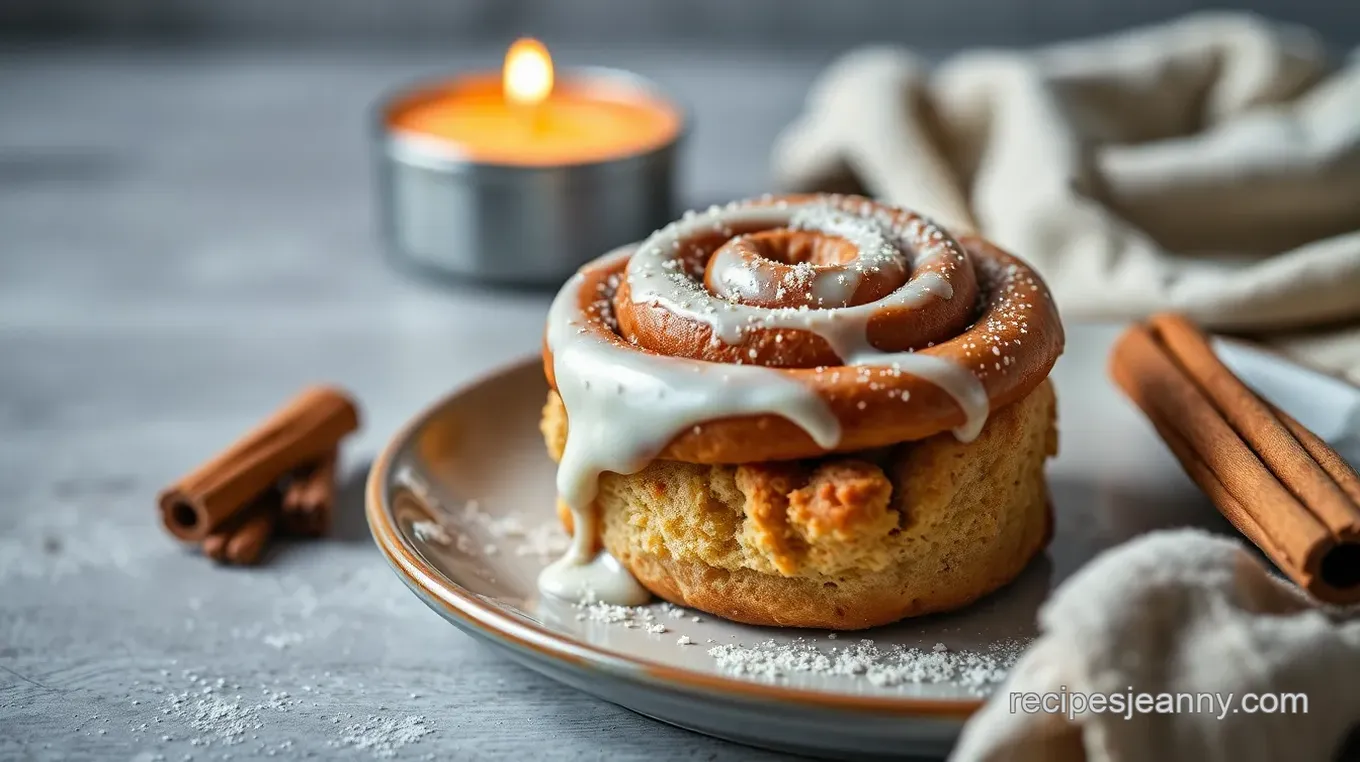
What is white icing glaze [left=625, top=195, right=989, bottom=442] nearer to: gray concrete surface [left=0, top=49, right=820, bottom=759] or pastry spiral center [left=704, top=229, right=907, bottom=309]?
pastry spiral center [left=704, top=229, right=907, bottom=309]

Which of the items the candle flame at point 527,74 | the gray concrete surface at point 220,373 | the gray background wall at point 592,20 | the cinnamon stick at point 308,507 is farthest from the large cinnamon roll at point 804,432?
the gray background wall at point 592,20

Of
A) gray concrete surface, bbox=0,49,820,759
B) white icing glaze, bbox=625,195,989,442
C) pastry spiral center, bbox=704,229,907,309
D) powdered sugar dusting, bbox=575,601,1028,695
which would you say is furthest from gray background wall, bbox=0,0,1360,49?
powdered sugar dusting, bbox=575,601,1028,695

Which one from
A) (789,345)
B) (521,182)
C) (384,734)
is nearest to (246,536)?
(384,734)

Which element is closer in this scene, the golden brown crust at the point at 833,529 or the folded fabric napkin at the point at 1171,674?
the folded fabric napkin at the point at 1171,674

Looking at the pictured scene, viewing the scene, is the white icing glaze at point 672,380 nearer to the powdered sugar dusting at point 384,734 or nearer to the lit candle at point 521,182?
the powdered sugar dusting at point 384,734

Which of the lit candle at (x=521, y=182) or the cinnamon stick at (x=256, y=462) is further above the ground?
the lit candle at (x=521, y=182)

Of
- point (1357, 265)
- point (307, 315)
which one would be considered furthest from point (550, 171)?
point (1357, 265)
